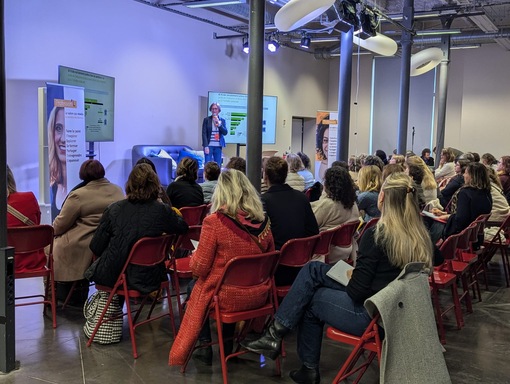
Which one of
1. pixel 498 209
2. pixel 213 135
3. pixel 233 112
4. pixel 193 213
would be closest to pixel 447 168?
pixel 498 209

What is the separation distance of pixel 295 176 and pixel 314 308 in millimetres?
3272

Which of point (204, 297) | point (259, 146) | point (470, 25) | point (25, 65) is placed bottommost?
point (204, 297)

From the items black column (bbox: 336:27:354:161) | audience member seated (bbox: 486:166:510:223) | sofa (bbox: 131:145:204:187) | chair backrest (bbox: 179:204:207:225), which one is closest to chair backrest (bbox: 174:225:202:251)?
chair backrest (bbox: 179:204:207:225)

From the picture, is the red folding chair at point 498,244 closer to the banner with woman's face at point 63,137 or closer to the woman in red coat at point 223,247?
the woman in red coat at point 223,247

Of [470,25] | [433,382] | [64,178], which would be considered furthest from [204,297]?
[470,25]

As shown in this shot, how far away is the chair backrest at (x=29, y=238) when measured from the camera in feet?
11.8

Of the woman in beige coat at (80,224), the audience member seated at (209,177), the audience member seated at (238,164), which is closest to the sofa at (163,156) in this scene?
the audience member seated at (238,164)

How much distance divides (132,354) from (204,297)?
78cm

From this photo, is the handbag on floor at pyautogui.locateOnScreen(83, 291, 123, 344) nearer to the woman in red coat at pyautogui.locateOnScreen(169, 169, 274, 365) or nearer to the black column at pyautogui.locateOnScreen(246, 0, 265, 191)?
the woman in red coat at pyautogui.locateOnScreen(169, 169, 274, 365)

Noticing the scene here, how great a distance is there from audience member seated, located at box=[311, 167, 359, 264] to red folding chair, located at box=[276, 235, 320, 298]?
689mm

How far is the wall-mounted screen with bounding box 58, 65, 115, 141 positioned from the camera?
799cm

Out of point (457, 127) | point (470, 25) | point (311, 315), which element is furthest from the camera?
point (457, 127)

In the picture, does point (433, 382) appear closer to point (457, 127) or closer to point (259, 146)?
point (259, 146)

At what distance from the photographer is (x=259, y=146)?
545 centimetres
